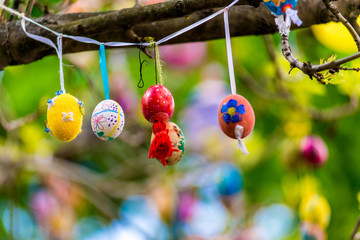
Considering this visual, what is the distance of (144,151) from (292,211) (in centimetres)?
52

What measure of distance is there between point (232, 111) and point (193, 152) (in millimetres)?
1237

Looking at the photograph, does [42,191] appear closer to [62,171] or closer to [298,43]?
[62,171]

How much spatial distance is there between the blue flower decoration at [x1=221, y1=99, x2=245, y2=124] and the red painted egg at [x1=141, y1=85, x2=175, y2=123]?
0.09m

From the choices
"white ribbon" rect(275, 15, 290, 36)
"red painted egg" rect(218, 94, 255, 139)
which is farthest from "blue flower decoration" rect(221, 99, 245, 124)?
"white ribbon" rect(275, 15, 290, 36)

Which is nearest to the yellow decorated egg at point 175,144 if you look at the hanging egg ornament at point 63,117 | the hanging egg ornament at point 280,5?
the hanging egg ornament at point 63,117

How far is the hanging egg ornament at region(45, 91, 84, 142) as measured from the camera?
2.10 feet

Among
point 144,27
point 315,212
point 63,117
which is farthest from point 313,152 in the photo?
point 63,117

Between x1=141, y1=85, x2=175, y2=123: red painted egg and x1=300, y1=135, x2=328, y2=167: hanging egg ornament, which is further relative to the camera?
x1=300, y1=135, x2=328, y2=167: hanging egg ornament

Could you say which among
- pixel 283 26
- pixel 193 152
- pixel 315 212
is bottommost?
pixel 315 212

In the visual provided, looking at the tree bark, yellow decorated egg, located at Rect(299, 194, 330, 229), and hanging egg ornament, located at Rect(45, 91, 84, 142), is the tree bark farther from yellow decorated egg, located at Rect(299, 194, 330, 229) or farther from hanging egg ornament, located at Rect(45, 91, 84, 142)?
yellow decorated egg, located at Rect(299, 194, 330, 229)

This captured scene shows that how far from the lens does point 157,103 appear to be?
64 centimetres

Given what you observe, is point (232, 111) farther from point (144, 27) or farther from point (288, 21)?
point (144, 27)

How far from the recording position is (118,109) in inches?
25.4

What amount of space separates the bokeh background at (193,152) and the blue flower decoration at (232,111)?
0.60m
